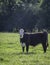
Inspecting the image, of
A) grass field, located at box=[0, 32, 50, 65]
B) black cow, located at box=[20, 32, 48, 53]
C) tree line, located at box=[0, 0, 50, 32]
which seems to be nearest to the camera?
grass field, located at box=[0, 32, 50, 65]

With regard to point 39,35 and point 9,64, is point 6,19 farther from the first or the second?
point 9,64

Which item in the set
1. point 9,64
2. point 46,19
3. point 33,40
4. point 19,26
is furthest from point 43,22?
point 9,64

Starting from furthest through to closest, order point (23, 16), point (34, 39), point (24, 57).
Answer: point (23, 16) < point (34, 39) < point (24, 57)

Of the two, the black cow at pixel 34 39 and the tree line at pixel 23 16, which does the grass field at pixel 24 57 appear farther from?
the tree line at pixel 23 16

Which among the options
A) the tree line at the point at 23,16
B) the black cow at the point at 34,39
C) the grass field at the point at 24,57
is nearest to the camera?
the grass field at the point at 24,57

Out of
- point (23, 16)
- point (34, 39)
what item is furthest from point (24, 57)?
point (23, 16)

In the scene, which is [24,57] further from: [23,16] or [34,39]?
[23,16]

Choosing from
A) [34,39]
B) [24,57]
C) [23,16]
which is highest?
[24,57]

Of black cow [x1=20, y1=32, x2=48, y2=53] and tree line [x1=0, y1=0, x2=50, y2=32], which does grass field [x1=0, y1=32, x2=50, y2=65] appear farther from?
tree line [x1=0, y1=0, x2=50, y2=32]

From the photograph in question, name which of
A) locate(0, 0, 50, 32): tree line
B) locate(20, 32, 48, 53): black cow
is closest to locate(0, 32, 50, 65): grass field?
locate(20, 32, 48, 53): black cow

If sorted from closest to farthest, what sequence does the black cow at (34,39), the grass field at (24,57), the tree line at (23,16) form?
the grass field at (24,57) → the black cow at (34,39) → the tree line at (23,16)

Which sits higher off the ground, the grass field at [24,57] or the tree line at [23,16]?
the grass field at [24,57]

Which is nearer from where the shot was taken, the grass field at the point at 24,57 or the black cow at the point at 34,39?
the grass field at the point at 24,57

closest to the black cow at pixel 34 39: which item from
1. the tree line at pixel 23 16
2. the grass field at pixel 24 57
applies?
the grass field at pixel 24 57
